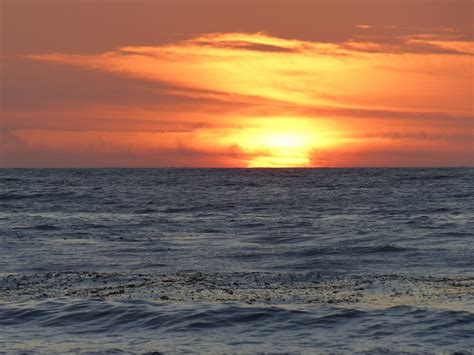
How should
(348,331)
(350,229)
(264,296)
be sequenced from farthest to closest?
(350,229) < (264,296) < (348,331)

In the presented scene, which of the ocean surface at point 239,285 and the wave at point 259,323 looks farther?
the ocean surface at point 239,285

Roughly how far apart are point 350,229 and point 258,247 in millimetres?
7473

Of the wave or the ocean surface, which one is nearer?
the wave

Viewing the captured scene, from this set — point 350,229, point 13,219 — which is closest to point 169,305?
point 350,229

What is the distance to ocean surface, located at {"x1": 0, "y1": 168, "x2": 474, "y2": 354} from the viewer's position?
1434 cm

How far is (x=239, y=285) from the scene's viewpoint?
65.0 feet

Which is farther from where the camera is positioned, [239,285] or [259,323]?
[239,285]

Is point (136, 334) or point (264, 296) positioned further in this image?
point (264, 296)

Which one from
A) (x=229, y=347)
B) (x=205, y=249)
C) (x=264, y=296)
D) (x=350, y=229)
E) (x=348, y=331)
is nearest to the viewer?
(x=229, y=347)

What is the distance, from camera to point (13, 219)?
41750mm

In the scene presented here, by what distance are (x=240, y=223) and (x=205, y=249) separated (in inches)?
456

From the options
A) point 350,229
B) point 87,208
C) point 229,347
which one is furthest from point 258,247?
point 87,208

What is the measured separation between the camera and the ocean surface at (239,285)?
14.3 metres

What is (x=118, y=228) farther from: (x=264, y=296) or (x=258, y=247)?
(x=264, y=296)
